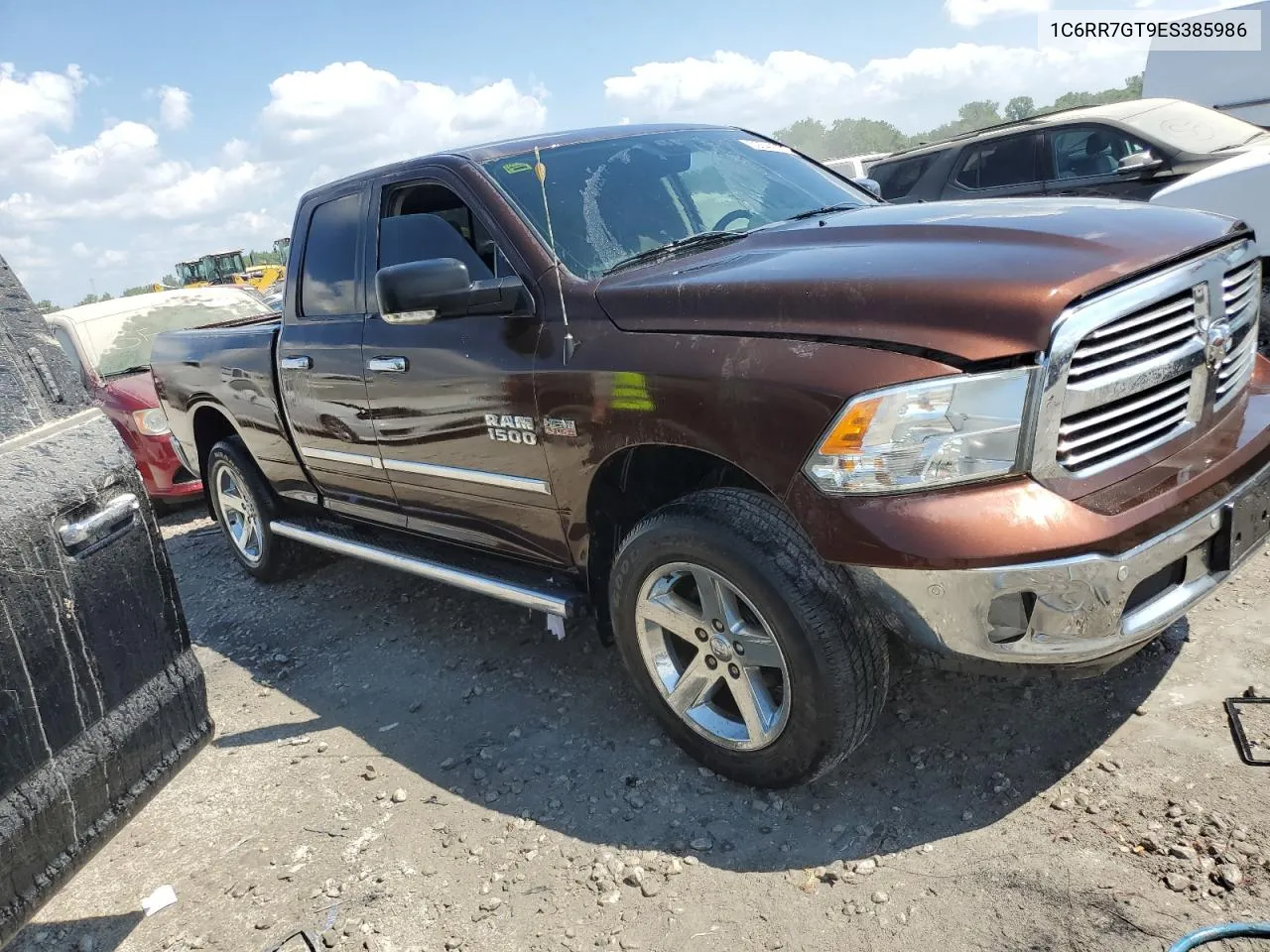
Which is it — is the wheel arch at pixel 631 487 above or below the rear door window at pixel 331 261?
below

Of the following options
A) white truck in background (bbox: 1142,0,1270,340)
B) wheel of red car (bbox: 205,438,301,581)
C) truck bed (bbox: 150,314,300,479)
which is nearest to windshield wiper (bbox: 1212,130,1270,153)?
white truck in background (bbox: 1142,0,1270,340)

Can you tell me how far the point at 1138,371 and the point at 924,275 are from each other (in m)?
0.57

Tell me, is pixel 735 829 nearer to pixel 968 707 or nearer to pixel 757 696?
pixel 757 696

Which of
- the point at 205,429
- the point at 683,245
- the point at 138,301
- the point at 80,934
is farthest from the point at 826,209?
the point at 138,301

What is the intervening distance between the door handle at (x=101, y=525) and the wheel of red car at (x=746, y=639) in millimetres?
1340

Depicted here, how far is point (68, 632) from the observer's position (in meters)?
1.93

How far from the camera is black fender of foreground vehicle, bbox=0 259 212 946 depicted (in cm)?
182

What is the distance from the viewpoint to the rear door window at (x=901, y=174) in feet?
29.5

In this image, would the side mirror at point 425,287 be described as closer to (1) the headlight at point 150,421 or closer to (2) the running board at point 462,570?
(2) the running board at point 462,570

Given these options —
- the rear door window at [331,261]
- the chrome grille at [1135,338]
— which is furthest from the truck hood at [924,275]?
the rear door window at [331,261]

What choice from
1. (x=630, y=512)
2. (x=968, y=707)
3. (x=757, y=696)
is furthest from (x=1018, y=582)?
(x=630, y=512)

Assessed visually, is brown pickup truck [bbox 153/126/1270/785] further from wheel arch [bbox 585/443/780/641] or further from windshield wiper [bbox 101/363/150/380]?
windshield wiper [bbox 101/363/150/380]

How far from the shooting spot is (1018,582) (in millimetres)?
2111

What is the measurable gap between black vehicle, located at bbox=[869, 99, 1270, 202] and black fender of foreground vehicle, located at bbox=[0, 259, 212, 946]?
5494mm
